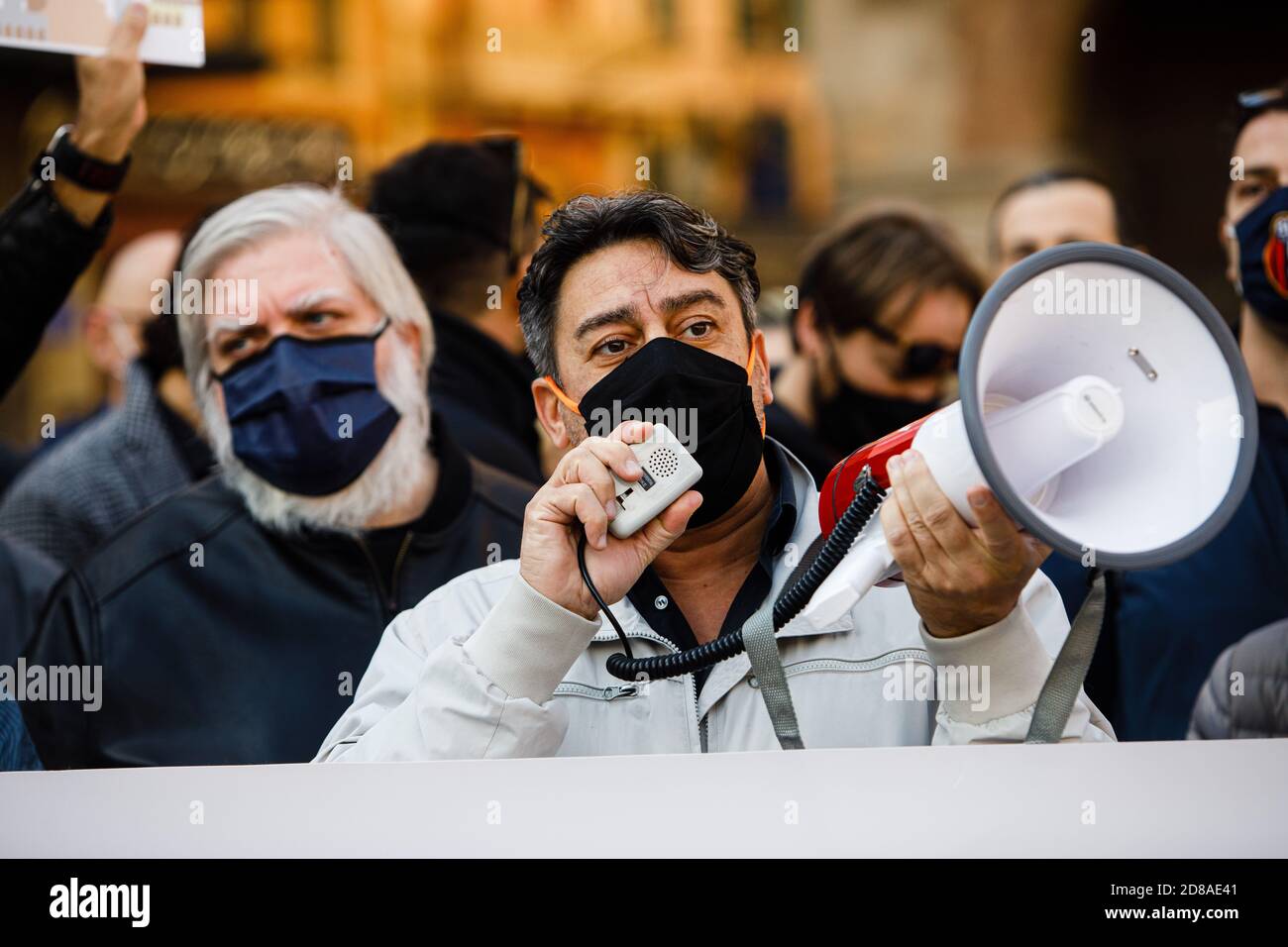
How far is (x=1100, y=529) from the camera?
1.67 metres

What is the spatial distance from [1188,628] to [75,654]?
197 centimetres

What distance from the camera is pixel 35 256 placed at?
265cm

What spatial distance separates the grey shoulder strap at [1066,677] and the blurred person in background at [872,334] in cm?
115

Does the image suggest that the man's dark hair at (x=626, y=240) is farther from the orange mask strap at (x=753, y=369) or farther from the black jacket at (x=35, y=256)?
the black jacket at (x=35, y=256)

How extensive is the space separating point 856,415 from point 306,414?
122 centimetres

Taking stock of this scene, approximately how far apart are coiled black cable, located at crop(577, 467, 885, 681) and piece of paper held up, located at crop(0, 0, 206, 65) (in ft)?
4.83

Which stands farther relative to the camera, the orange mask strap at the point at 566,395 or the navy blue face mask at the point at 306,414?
the navy blue face mask at the point at 306,414

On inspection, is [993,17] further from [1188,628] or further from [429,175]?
[1188,628]

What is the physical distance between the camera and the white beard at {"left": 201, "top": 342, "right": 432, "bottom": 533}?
2.52m

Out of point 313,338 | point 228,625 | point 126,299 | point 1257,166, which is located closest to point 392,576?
point 228,625

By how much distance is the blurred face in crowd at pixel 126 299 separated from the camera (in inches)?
154

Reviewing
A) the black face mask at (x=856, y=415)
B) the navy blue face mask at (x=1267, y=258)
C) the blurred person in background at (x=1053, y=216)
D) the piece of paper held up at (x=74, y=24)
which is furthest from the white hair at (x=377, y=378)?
the navy blue face mask at (x=1267, y=258)

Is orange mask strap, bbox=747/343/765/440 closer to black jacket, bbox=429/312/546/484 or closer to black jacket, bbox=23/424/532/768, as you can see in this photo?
black jacket, bbox=23/424/532/768
